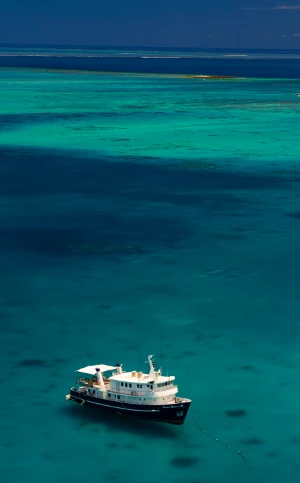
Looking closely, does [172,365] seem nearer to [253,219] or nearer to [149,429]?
[149,429]

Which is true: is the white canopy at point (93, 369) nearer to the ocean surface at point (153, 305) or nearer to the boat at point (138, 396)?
the boat at point (138, 396)

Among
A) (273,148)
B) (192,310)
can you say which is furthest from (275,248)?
(273,148)

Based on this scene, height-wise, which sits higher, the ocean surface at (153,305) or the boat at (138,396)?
the boat at (138,396)

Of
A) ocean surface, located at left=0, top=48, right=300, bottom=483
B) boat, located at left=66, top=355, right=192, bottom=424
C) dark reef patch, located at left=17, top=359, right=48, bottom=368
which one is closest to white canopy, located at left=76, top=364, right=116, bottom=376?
boat, located at left=66, top=355, right=192, bottom=424

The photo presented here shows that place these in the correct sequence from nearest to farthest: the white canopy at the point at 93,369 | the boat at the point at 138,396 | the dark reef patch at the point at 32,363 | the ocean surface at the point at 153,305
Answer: the ocean surface at the point at 153,305
the boat at the point at 138,396
the white canopy at the point at 93,369
the dark reef patch at the point at 32,363

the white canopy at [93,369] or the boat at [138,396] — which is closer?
the boat at [138,396]

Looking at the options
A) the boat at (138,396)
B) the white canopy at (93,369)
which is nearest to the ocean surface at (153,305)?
the boat at (138,396)

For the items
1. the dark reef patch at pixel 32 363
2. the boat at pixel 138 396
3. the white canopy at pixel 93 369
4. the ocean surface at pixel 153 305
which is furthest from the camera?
the dark reef patch at pixel 32 363
